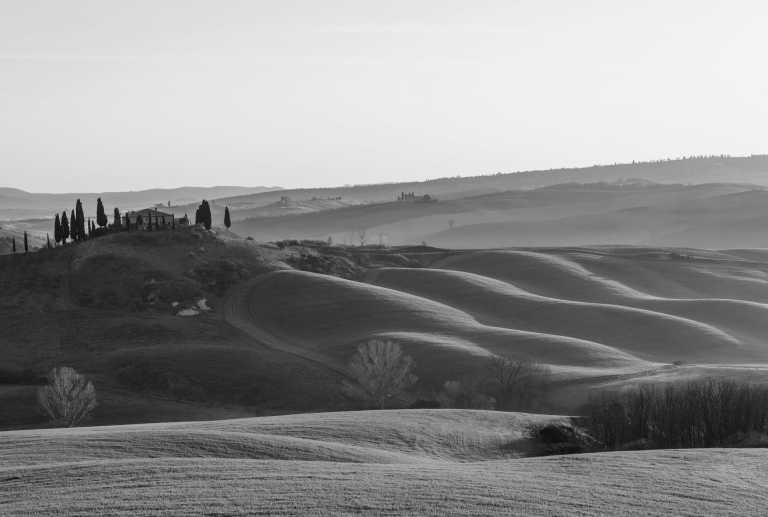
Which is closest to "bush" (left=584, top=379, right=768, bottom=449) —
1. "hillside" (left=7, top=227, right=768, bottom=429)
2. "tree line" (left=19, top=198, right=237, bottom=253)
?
"hillside" (left=7, top=227, right=768, bottom=429)

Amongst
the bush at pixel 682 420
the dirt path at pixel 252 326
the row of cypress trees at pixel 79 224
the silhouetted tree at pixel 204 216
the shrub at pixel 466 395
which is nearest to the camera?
the bush at pixel 682 420

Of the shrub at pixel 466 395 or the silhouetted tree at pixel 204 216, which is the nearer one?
the shrub at pixel 466 395

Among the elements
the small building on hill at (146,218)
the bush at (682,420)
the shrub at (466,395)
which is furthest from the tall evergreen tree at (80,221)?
the bush at (682,420)

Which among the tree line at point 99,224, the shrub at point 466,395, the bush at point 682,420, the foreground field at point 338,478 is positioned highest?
the tree line at point 99,224

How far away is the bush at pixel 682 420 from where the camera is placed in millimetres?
54500

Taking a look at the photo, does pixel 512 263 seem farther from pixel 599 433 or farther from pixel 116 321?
pixel 599 433

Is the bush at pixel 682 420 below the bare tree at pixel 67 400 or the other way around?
the other way around

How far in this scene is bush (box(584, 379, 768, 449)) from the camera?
5450cm

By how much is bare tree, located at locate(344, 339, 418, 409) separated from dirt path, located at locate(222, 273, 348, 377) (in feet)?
12.5

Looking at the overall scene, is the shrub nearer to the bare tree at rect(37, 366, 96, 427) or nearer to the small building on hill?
the bare tree at rect(37, 366, 96, 427)

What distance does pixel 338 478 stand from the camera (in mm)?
34219

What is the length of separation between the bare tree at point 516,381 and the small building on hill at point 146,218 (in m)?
67.0

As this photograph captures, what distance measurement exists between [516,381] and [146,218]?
247ft

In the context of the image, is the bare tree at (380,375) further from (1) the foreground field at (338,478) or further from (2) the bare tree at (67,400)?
(1) the foreground field at (338,478)
